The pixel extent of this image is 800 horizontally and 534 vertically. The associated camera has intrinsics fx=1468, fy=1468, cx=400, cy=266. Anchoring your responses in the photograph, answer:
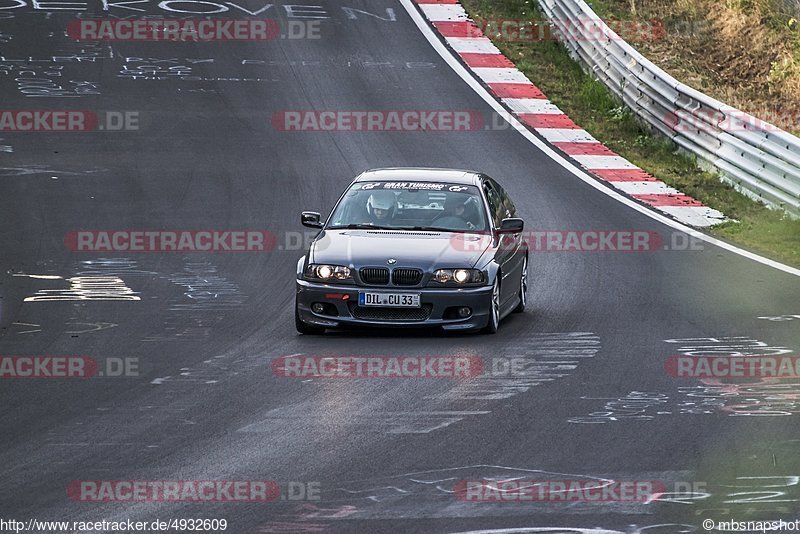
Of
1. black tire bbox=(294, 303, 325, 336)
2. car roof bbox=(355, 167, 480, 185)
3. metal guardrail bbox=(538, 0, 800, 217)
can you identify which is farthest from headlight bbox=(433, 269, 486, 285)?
metal guardrail bbox=(538, 0, 800, 217)

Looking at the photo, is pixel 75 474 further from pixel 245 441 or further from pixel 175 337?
pixel 175 337

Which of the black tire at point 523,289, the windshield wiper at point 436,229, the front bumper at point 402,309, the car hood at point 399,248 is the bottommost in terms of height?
the black tire at point 523,289

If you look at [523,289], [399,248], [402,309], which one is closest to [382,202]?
[399,248]

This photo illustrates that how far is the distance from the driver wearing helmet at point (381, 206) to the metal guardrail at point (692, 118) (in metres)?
6.68

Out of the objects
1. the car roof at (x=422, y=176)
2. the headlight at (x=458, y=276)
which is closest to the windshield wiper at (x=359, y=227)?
the car roof at (x=422, y=176)

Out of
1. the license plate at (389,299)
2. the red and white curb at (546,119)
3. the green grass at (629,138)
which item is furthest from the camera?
the red and white curb at (546,119)

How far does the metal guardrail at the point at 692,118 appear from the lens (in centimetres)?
1938

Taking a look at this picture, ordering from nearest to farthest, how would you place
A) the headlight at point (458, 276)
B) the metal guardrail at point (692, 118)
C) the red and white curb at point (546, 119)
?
the headlight at point (458, 276) → the metal guardrail at point (692, 118) → the red and white curb at point (546, 119)

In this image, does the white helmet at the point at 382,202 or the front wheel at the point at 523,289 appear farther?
the front wheel at the point at 523,289

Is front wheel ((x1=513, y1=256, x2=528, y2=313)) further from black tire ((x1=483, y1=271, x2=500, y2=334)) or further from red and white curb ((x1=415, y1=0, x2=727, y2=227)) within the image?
red and white curb ((x1=415, y1=0, x2=727, y2=227))

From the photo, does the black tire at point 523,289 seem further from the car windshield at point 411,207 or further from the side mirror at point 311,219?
the side mirror at point 311,219

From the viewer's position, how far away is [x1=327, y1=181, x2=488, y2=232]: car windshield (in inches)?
554

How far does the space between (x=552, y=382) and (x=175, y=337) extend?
12.2 feet

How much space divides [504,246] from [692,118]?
8.86 m
